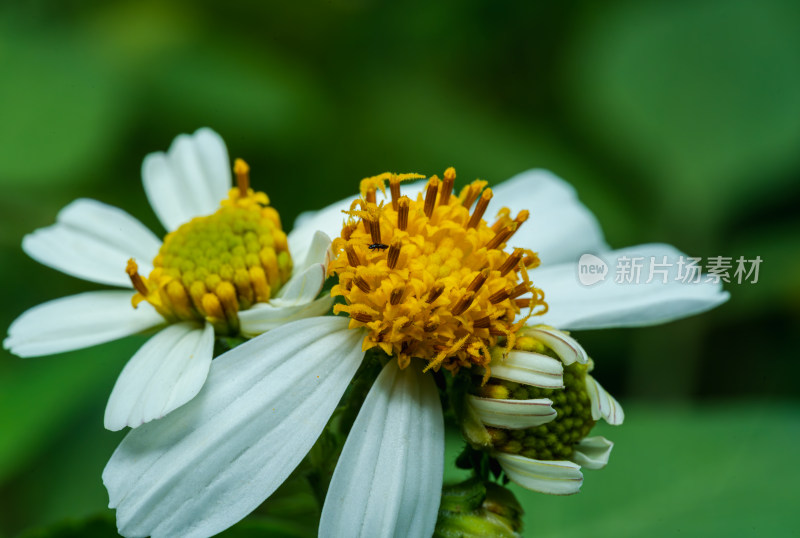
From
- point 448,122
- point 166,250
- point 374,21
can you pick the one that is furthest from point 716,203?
point 166,250

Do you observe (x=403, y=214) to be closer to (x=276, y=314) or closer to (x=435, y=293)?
(x=435, y=293)

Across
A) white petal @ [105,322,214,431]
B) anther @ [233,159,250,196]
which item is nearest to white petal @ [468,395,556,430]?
white petal @ [105,322,214,431]

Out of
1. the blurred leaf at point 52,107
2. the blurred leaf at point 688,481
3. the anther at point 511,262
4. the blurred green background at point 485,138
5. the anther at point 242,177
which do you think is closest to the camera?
the anther at point 511,262

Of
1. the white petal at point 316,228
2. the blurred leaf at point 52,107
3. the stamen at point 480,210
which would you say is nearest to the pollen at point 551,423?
the stamen at point 480,210

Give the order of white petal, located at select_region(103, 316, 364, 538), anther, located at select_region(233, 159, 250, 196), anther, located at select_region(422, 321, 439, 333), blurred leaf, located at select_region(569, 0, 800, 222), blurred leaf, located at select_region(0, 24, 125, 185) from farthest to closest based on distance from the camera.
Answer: blurred leaf, located at select_region(569, 0, 800, 222) → blurred leaf, located at select_region(0, 24, 125, 185) → anther, located at select_region(233, 159, 250, 196) → anther, located at select_region(422, 321, 439, 333) → white petal, located at select_region(103, 316, 364, 538)

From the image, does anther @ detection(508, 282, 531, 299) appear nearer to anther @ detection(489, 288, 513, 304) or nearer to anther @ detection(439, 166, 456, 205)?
anther @ detection(489, 288, 513, 304)

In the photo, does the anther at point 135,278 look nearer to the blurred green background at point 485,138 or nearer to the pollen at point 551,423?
the pollen at point 551,423
